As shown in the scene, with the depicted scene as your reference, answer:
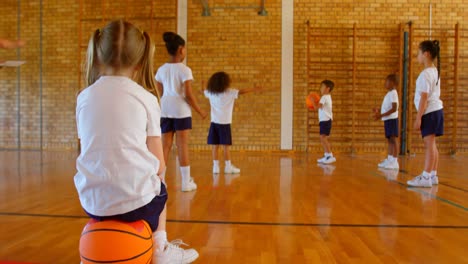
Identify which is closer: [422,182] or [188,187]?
[188,187]

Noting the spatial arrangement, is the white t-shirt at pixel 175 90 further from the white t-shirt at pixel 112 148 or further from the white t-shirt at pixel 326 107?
the white t-shirt at pixel 326 107

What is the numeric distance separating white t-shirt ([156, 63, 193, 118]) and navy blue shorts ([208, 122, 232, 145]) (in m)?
→ 1.51

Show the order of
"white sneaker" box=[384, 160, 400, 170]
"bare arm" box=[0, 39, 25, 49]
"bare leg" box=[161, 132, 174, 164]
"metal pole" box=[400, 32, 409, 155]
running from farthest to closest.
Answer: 1. "metal pole" box=[400, 32, 409, 155]
2. "white sneaker" box=[384, 160, 400, 170]
3. "bare leg" box=[161, 132, 174, 164]
4. "bare arm" box=[0, 39, 25, 49]

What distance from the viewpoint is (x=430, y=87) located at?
13.3 feet

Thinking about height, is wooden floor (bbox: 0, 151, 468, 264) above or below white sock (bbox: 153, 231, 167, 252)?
below

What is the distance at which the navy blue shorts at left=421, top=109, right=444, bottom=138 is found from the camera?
407 cm

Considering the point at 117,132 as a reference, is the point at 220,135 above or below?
below

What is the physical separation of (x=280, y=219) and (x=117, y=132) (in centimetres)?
163

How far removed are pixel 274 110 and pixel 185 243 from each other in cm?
710

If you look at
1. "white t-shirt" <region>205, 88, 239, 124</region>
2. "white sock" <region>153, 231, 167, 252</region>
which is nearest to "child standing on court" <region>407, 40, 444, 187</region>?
"white t-shirt" <region>205, 88, 239, 124</region>

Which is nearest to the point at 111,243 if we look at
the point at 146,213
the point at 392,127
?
the point at 146,213

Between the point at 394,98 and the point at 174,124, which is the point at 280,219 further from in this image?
the point at 394,98

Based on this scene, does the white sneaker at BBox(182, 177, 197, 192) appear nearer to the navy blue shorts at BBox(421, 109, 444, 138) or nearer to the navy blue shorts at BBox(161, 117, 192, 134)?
the navy blue shorts at BBox(161, 117, 192, 134)

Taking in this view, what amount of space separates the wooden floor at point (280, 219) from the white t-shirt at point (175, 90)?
0.77m
